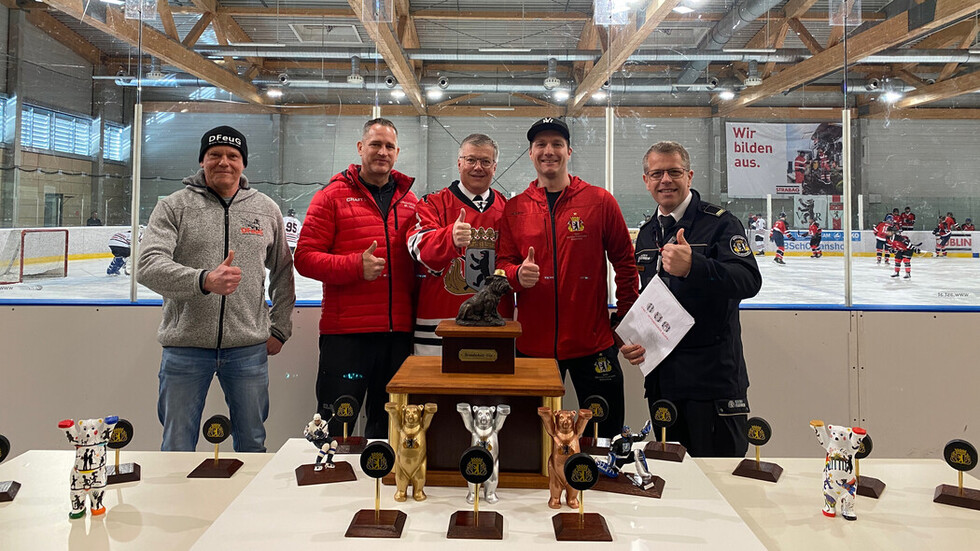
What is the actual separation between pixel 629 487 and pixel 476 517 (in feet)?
1.32

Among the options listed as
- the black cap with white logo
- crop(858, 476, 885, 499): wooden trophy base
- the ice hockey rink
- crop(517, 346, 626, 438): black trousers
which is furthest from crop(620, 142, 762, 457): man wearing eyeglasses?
the ice hockey rink

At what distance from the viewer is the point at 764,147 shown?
333 cm

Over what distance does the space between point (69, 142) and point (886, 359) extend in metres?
4.88

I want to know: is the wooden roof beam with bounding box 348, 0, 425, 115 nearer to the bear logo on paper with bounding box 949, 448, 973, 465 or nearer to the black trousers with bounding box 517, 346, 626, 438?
the black trousers with bounding box 517, 346, 626, 438

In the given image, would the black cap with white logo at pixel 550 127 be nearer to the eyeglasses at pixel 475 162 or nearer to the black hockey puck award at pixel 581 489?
the eyeglasses at pixel 475 162

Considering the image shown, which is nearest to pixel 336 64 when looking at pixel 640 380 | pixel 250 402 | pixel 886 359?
pixel 250 402

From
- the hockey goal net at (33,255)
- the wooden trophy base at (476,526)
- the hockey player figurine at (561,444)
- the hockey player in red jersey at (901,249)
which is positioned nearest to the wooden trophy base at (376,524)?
the wooden trophy base at (476,526)

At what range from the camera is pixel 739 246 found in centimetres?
202

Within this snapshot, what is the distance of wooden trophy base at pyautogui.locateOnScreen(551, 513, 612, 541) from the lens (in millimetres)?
1041

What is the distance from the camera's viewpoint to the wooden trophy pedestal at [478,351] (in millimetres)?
1345

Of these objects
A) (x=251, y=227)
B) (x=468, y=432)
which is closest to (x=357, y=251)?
(x=251, y=227)

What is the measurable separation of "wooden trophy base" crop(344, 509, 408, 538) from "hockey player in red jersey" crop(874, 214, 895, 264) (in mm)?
3294

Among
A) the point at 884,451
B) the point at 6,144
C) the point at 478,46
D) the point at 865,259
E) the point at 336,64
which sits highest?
the point at 478,46

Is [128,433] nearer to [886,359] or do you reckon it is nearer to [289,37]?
[289,37]
